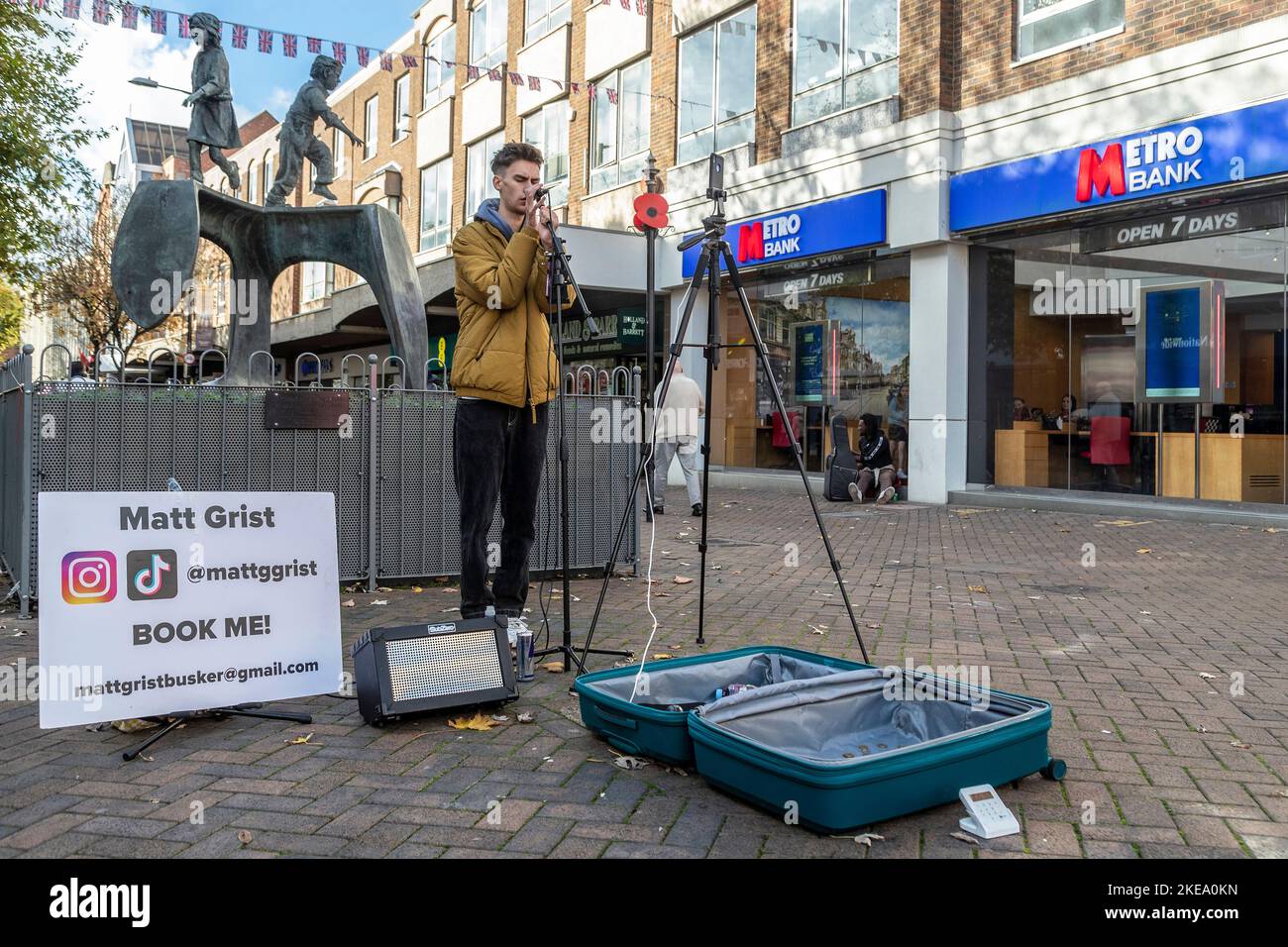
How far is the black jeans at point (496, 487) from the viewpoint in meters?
4.85

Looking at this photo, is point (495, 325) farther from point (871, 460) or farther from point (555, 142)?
point (555, 142)

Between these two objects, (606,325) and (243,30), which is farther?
(606,325)

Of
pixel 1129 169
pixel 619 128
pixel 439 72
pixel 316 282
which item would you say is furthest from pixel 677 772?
pixel 316 282

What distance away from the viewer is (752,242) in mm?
17484

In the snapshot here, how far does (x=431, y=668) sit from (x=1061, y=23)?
12720 mm

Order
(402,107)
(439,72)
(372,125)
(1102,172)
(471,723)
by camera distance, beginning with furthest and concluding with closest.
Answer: (372,125) → (402,107) → (439,72) → (1102,172) → (471,723)

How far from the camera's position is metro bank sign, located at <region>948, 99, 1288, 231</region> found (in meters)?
10.6

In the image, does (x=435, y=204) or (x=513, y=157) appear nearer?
(x=513, y=157)

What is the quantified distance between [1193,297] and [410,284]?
9.10m

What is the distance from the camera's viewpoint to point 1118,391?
13.0 meters

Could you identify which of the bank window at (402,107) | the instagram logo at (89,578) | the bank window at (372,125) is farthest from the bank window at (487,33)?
the instagram logo at (89,578)

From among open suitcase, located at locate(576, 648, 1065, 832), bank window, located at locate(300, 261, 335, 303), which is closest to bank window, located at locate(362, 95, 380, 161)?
bank window, located at locate(300, 261, 335, 303)
